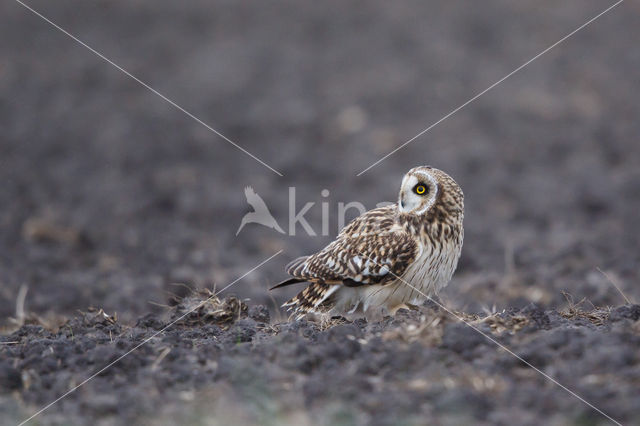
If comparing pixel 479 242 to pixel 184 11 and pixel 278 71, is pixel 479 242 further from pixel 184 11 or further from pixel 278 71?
pixel 184 11

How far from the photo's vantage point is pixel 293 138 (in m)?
16.7

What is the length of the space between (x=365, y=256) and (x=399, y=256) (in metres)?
0.27

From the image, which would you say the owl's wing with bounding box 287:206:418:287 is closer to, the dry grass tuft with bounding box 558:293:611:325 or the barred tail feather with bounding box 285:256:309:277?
the barred tail feather with bounding box 285:256:309:277

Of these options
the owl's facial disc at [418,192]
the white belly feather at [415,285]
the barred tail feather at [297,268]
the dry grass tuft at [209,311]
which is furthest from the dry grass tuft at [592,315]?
the dry grass tuft at [209,311]

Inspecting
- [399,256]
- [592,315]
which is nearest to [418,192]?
[399,256]

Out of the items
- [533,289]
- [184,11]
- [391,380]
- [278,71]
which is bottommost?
[533,289]

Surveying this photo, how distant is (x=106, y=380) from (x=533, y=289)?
543 cm

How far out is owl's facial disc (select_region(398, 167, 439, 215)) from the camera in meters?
6.55

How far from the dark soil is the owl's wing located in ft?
1.38

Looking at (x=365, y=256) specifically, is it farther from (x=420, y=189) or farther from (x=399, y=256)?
(x=420, y=189)

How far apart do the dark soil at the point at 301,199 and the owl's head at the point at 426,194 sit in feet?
2.80

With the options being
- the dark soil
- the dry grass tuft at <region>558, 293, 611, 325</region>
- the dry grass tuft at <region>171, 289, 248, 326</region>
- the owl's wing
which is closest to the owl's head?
the owl's wing

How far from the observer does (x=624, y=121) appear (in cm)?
1667

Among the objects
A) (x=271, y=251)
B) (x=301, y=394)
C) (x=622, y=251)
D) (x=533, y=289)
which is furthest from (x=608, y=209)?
(x=301, y=394)
